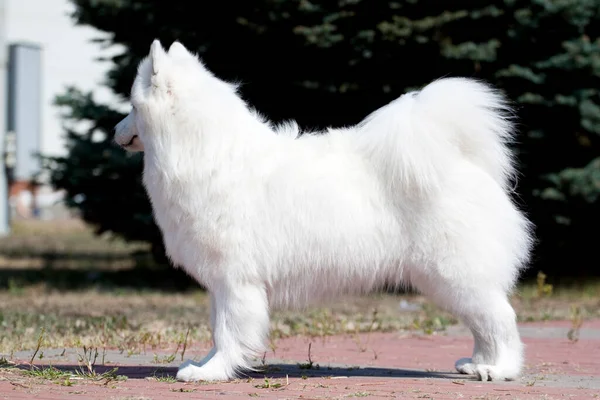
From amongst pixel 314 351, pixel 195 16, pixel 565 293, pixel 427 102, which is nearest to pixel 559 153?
pixel 565 293

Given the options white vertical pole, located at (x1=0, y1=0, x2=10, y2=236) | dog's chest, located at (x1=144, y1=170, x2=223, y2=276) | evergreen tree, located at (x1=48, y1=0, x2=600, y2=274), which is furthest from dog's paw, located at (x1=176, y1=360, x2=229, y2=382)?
white vertical pole, located at (x1=0, y1=0, x2=10, y2=236)

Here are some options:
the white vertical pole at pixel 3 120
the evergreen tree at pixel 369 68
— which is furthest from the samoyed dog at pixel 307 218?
the white vertical pole at pixel 3 120

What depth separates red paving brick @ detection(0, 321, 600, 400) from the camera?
18.2ft

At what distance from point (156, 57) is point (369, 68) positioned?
736 centimetres

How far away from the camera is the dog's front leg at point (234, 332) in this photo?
5984 millimetres

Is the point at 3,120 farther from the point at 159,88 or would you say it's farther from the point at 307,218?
the point at 307,218

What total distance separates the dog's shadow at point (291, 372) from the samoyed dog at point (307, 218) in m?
0.39

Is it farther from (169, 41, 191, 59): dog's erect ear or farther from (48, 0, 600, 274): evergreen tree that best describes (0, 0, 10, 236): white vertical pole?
(169, 41, 191, 59): dog's erect ear

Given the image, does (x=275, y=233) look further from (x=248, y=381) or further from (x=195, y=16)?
(x=195, y=16)

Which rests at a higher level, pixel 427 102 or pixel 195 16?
pixel 195 16

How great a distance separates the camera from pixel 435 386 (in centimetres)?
596

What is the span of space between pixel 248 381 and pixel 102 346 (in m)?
2.31

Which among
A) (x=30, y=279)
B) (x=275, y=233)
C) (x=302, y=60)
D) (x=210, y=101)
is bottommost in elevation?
(x=30, y=279)

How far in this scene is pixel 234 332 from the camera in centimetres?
599
